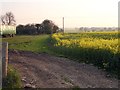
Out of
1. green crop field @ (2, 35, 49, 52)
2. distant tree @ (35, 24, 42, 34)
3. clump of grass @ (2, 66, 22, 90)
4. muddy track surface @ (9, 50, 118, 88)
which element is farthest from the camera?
distant tree @ (35, 24, 42, 34)

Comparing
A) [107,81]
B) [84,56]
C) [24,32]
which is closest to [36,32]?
[24,32]

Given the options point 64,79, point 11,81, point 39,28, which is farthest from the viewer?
point 39,28

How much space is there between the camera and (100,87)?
1172 centimetres

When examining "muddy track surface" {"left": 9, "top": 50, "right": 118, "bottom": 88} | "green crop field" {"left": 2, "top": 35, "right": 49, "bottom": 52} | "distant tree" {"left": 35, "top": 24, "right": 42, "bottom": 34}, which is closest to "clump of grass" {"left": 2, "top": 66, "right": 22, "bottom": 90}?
"muddy track surface" {"left": 9, "top": 50, "right": 118, "bottom": 88}

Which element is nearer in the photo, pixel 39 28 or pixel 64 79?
pixel 64 79

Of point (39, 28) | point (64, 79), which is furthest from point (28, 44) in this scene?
point (39, 28)

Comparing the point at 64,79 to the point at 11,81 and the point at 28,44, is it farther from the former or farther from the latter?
the point at 28,44

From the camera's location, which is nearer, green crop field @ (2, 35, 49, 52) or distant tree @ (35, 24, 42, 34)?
green crop field @ (2, 35, 49, 52)

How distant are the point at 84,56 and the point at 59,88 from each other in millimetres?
9828

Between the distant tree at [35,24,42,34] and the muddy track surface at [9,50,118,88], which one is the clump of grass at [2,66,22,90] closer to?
the muddy track surface at [9,50,118,88]

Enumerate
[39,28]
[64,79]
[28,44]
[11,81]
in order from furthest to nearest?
[39,28], [28,44], [64,79], [11,81]

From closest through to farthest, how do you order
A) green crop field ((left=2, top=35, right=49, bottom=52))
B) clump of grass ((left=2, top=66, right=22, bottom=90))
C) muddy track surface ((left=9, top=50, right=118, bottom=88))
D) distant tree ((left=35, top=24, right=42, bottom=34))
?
clump of grass ((left=2, top=66, right=22, bottom=90)) → muddy track surface ((left=9, top=50, right=118, bottom=88)) → green crop field ((left=2, top=35, right=49, bottom=52)) → distant tree ((left=35, top=24, right=42, bottom=34))

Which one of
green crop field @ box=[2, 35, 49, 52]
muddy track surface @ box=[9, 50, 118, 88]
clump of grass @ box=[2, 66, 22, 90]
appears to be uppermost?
clump of grass @ box=[2, 66, 22, 90]

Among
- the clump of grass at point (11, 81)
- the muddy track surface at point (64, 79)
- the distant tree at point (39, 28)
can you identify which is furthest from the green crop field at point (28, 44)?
the distant tree at point (39, 28)
